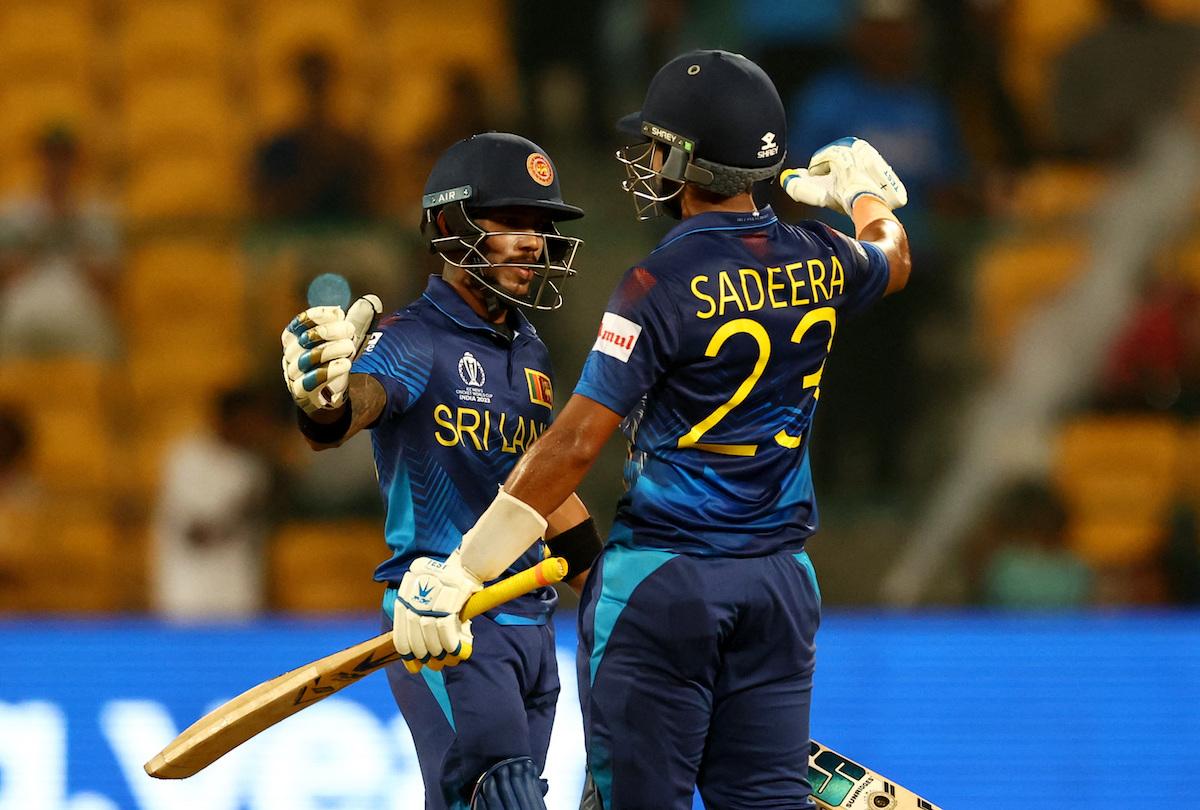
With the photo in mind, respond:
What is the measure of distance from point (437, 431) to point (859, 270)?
1040 millimetres

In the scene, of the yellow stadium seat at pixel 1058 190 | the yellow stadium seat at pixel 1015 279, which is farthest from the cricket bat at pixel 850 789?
the yellow stadium seat at pixel 1058 190

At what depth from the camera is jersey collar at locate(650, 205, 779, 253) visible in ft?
12.3

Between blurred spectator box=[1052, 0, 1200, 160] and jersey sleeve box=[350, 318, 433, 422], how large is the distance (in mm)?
5330

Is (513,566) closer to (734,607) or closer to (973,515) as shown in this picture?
(734,607)

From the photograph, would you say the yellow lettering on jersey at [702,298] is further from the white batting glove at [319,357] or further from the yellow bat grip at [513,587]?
the white batting glove at [319,357]

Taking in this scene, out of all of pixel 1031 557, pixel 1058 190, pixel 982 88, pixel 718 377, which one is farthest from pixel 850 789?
pixel 982 88

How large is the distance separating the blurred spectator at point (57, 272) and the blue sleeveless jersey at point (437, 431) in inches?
181

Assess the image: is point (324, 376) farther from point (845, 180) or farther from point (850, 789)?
point (850, 789)

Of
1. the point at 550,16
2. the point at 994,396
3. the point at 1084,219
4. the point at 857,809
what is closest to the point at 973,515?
the point at 994,396

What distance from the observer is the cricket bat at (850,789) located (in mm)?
4121

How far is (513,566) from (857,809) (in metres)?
1.00

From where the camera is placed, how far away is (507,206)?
165 inches

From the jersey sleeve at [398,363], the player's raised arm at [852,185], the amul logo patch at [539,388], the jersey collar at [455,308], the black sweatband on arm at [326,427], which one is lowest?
the amul logo patch at [539,388]

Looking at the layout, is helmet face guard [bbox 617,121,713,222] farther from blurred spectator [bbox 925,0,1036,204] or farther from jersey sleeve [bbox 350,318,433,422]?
blurred spectator [bbox 925,0,1036,204]
